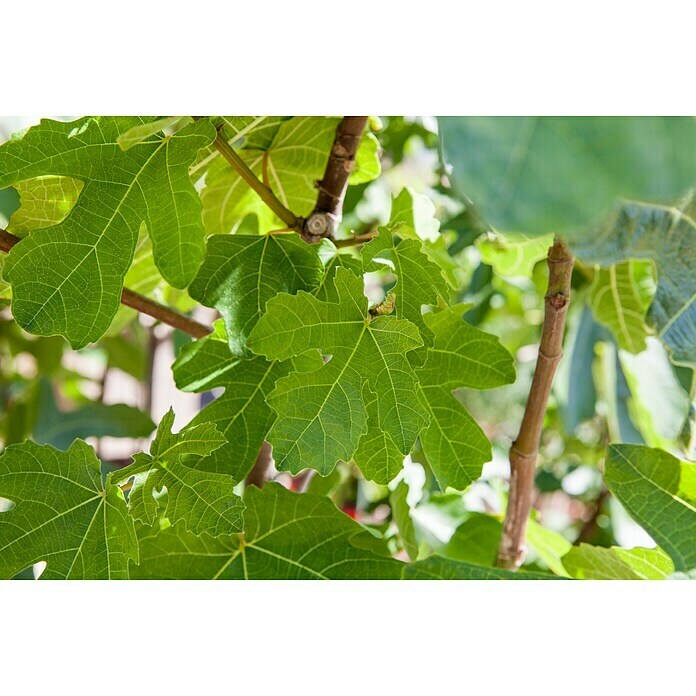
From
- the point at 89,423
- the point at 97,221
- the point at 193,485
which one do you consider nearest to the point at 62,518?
the point at 193,485

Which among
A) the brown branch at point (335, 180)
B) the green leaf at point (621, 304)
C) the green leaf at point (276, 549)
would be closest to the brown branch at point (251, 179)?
the brown branch at point (335, 180)

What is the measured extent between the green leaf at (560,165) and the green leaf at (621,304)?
1.93 feet

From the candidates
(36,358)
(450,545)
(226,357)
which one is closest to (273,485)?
(226,357)

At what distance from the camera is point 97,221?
1.70ft

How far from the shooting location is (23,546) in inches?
21.3

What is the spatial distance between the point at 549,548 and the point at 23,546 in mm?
530

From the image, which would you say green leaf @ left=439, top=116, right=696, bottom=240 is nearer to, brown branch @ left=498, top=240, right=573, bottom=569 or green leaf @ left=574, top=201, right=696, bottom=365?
green leaf @ left=574, top=201, right=696, bottom=365

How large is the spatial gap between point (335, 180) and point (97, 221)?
201mm

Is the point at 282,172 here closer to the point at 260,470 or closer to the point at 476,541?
the point at 260,470

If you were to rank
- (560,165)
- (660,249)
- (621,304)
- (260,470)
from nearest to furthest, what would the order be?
1. (560,165)
2. (660,249)
3. (260,470)
4. (621,304)

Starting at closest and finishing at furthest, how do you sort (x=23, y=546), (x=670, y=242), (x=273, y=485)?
(x=670, y=242) → (x=23, y=546) → (x=273, y=485)

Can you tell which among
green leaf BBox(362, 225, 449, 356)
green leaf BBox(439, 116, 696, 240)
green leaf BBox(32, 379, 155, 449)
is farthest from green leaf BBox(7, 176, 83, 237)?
green leaf BBox(32, 379, 155, 449)

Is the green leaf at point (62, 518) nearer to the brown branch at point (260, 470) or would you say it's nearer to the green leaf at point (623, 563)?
the brown branch at point (260, 470)
